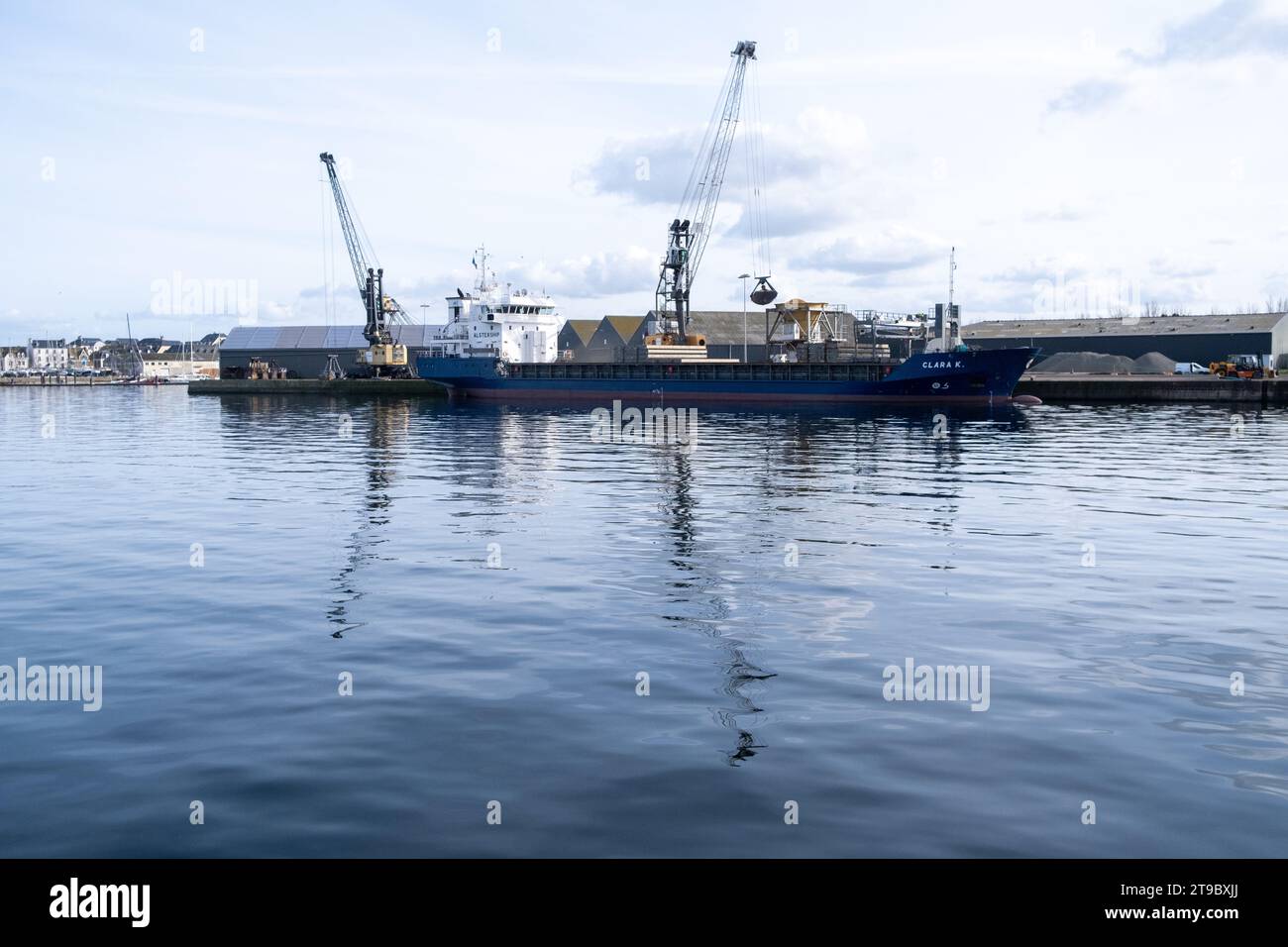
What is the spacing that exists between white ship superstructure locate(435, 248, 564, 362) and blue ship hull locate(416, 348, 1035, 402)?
4005mm

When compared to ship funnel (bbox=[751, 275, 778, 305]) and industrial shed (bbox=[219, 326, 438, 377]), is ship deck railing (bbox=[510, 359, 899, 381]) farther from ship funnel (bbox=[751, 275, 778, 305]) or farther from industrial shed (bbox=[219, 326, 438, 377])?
industrial shed (bbox=[219, 326, 438, 377])

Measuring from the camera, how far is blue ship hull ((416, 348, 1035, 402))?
82.3 m

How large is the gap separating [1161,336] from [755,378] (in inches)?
2537

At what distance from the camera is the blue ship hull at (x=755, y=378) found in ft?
270

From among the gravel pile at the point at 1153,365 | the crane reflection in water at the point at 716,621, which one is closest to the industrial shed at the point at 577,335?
the gravel pile at the point at 1153,365

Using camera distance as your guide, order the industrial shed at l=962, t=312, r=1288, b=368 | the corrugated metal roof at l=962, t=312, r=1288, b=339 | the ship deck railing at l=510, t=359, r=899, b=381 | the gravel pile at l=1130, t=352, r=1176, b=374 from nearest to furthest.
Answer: the ship deck railing at l=510, t=359, r=899, b=381 < the gravel pile at l=1130, t=352, r=1176, b=374 < the industrial shed at l=962, t=312, r=1288, b=368 < the corrugated metal roof at l=962, t=312, r=1288, b=339

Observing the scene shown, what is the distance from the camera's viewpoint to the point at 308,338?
580ft

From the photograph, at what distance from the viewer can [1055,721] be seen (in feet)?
35.6

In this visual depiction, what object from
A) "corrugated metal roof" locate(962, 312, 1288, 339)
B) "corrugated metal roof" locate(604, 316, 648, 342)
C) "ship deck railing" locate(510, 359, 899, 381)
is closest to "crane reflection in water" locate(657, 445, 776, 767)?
"ship deck railing" locate(510, 359, 899, 381)

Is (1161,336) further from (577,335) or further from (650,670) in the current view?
(650,670)

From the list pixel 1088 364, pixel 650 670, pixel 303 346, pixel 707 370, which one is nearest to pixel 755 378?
pixel 707 370

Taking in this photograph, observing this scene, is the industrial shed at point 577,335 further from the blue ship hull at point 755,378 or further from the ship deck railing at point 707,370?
the blue ship hull at point 755,378

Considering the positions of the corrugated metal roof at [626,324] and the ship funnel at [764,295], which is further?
the corrugated metal roof at [626,324]
